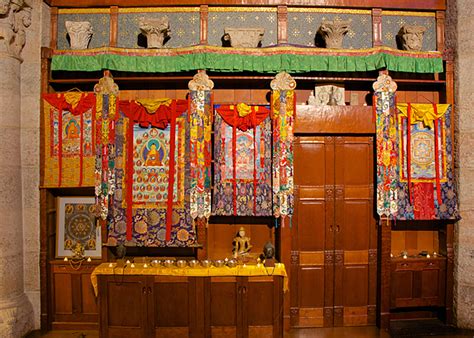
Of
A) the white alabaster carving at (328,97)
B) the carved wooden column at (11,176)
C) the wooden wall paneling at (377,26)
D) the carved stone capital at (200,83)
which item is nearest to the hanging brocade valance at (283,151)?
the white alabaster carving at (328,97)

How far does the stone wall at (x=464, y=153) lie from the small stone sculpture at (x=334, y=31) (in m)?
1.27

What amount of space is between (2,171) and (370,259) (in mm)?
4184

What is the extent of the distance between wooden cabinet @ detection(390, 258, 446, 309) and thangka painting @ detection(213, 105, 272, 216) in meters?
1.72

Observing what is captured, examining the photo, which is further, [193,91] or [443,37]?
[443,37]

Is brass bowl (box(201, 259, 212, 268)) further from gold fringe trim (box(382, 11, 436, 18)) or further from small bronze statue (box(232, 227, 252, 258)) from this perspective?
gold fringe trim (box(382, 11, 436, 18))

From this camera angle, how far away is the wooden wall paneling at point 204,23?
4.84 meters

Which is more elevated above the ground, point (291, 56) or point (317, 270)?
point (291, 56)

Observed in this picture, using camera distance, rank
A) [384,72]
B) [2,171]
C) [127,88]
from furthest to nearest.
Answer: [127,88] < [384,72] < [2,171]

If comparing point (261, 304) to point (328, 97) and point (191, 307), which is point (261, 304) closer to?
point (191, 307)

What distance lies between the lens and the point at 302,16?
495 centimetres

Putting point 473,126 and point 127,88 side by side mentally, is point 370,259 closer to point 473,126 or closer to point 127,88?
point 473,126

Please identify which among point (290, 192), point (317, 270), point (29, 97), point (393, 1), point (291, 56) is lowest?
point (317, 270)

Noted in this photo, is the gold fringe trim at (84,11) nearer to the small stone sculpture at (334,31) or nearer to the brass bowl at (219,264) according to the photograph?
the small stone sculpture at (334,31)

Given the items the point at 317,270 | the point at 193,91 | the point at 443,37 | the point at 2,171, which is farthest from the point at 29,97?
the point at 443,37
